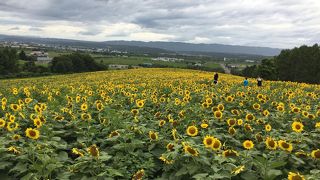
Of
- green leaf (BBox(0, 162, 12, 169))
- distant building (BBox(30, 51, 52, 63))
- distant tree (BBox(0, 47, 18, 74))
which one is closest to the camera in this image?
green leaf (BBox(0, 162, 12, 169))

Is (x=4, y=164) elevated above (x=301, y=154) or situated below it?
below

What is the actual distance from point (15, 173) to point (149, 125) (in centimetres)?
300

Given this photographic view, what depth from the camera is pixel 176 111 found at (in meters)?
9.13

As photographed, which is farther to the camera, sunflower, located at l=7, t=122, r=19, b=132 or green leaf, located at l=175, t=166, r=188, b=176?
sunflower, located at l=7, t=122, r=19, b=132

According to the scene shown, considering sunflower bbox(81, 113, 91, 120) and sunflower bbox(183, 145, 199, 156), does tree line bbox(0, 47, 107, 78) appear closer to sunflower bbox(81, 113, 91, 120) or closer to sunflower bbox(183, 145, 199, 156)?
sunflower bbox(81, 113, 91, 120)

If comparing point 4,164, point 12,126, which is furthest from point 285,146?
point 12,126

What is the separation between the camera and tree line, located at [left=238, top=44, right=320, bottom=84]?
6512 centimetres

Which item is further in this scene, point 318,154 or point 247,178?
point 318,154

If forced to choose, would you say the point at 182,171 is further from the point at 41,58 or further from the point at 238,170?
the point at 41,58

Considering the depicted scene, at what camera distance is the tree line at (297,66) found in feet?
214

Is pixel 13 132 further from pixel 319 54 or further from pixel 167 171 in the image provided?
pixel 319 54

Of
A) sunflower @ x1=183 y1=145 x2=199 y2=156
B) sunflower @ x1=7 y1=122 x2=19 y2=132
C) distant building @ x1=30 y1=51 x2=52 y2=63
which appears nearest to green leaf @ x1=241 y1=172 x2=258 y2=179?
sunflower @ x1=183 y1=145 x2=199 y2=156

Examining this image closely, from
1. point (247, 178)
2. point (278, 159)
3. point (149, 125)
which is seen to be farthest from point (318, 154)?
point (149, 125)

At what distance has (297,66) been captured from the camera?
67125mm
